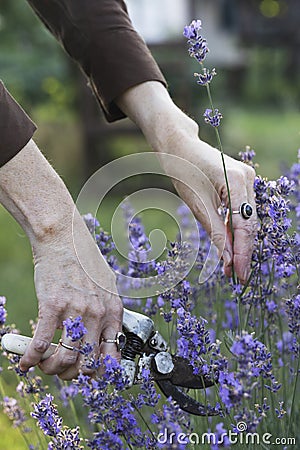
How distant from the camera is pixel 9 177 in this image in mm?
1602

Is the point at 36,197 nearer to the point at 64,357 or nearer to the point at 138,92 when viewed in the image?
the point at 64,357

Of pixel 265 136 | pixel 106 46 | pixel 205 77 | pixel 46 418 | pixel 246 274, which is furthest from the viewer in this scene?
pixel 265 136

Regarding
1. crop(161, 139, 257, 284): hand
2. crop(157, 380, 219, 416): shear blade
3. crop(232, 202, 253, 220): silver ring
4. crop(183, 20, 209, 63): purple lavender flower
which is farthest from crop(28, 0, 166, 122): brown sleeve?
crop(157, 380, 219, 416): shear blade

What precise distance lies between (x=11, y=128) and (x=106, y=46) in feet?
1.91

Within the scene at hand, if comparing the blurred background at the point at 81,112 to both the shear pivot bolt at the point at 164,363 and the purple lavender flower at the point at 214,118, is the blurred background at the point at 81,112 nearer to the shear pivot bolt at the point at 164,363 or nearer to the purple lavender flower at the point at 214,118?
the purple lavender flower at the point at 214,118

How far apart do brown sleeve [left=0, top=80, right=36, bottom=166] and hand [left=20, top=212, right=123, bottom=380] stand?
198 mm

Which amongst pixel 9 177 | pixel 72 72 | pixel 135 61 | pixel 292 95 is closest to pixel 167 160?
pixel 135 61

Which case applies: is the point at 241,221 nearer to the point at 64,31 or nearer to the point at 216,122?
the point at 216,122

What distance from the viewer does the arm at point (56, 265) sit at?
1.54m

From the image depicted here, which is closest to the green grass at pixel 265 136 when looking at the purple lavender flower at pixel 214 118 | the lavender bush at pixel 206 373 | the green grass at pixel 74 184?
the green grass at pixel 74 184

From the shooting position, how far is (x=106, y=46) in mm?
2105

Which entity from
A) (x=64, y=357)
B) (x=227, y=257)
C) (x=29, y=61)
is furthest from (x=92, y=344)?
(x=29, y=61)

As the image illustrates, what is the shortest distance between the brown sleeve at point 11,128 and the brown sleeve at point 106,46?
456 millimetres

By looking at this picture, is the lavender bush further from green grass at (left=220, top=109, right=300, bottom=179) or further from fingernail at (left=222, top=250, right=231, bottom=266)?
green grass at (left=220, top=109, right=300, bottom=179)
